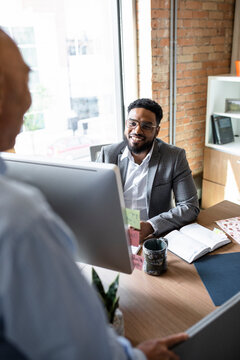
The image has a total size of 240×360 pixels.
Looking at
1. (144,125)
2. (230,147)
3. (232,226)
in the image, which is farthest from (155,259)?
(230,147)

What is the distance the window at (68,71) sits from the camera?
2559mm

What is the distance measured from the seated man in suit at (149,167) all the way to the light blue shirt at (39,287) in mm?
1249

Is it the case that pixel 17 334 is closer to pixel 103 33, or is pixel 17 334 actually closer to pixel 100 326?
pixel 100 326

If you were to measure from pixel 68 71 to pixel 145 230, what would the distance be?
203cm

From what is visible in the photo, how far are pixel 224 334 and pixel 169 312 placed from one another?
0.59 feet

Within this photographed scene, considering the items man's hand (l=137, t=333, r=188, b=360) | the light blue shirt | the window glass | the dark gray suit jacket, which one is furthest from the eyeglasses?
the light blue shirt

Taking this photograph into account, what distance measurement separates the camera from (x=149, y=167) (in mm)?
1839

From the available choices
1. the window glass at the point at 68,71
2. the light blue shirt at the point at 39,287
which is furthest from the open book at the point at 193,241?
the window glass at the point at 68,71

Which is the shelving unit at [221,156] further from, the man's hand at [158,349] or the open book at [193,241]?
the man's hand at [158,349]

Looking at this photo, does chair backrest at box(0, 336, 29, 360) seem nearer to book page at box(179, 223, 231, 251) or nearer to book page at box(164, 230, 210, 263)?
book page at box(164, 230, 210, 263)

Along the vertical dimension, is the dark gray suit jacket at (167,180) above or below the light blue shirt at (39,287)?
below

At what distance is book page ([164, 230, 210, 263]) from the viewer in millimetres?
1239

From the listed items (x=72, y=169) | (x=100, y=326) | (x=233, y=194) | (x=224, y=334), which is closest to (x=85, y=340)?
(x=100, y=326)

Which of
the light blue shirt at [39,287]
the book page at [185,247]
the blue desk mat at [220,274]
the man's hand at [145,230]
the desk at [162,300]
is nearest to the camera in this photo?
the light blue shirt at [39,287]
